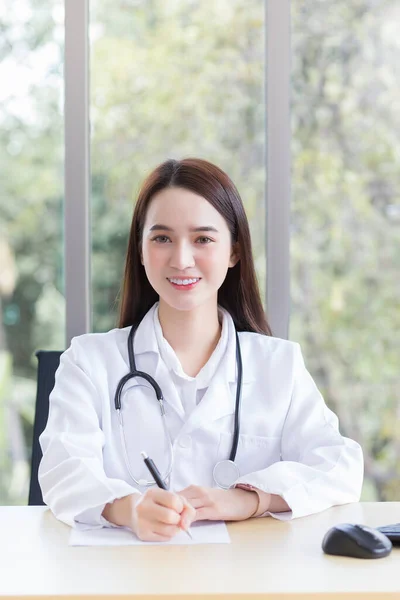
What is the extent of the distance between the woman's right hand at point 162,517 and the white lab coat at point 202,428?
0.16 metres

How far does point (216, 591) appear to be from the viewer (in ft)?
3.39

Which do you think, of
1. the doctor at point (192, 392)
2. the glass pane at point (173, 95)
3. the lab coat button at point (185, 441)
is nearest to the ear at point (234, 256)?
the doctor at point (192, 392)

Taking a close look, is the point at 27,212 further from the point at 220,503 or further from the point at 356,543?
the point at 356,543

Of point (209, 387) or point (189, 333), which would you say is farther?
point (189, 333)

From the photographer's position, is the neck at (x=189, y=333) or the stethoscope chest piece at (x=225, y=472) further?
the neck at (x=189, y=333)

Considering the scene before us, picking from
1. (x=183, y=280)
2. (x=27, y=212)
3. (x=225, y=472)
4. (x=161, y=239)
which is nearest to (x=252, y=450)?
(x=225, y=472)

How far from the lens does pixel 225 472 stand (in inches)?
64.2

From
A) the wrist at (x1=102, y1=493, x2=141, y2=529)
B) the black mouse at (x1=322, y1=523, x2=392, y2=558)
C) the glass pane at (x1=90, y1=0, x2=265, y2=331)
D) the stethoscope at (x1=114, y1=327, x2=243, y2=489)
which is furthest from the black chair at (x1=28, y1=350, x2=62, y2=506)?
the black mouse at (x1=322, y1=523, x2=392, y2=558)

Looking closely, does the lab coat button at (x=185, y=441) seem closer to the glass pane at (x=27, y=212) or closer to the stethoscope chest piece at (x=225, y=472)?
the stethoscope chest piece at (x=225, y=472)

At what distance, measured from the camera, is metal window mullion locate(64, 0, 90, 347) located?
216 cm

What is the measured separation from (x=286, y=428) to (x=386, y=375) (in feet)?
2.34

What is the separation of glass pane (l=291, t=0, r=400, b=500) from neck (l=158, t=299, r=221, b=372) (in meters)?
0.53

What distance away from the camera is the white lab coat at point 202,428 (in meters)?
1.49

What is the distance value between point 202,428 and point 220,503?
0.94 feet
